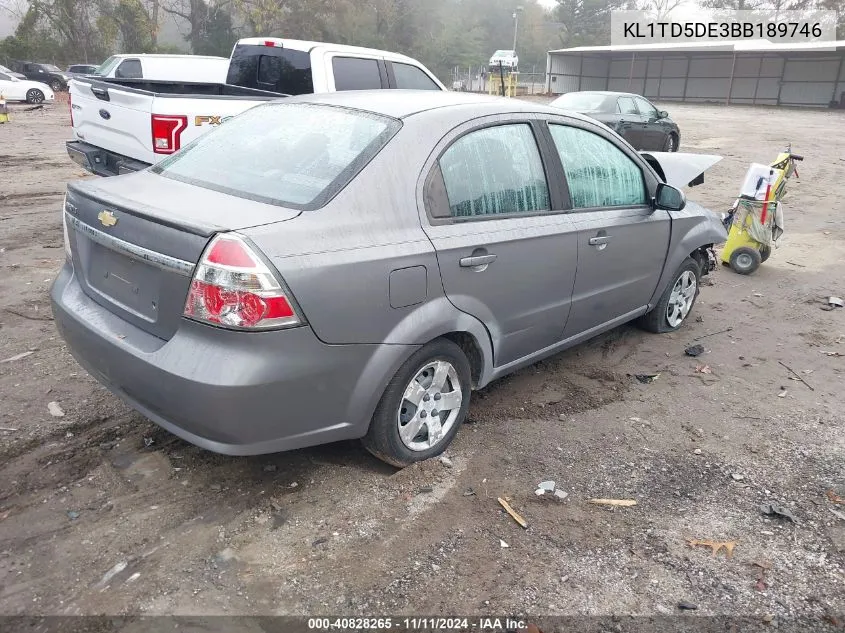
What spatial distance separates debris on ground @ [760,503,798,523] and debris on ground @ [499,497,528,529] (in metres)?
1.17

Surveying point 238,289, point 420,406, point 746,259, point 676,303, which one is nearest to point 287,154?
point 238,289

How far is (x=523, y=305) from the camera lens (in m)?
3.61

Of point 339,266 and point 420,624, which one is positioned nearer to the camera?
point 420,624

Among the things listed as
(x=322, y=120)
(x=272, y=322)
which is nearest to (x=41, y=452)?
(x=272, y=322)

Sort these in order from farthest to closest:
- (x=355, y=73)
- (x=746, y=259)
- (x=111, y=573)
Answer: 1. (x=355, y=73)
2. (x=746, y=259)
3. (x=111, y=573)

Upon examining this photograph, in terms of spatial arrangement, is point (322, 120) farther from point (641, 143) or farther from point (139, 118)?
point (641, 143)

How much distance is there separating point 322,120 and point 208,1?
149 feet

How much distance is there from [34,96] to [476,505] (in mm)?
26528

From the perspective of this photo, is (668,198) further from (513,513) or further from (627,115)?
(627,115)

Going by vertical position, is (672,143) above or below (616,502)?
below

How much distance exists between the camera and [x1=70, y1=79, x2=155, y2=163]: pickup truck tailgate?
6441mm

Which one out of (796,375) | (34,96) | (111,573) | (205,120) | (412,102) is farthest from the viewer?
(34,96)

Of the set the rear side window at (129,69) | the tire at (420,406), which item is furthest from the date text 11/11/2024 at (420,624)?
the rear side window at (129,69)

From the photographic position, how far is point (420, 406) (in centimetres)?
328
